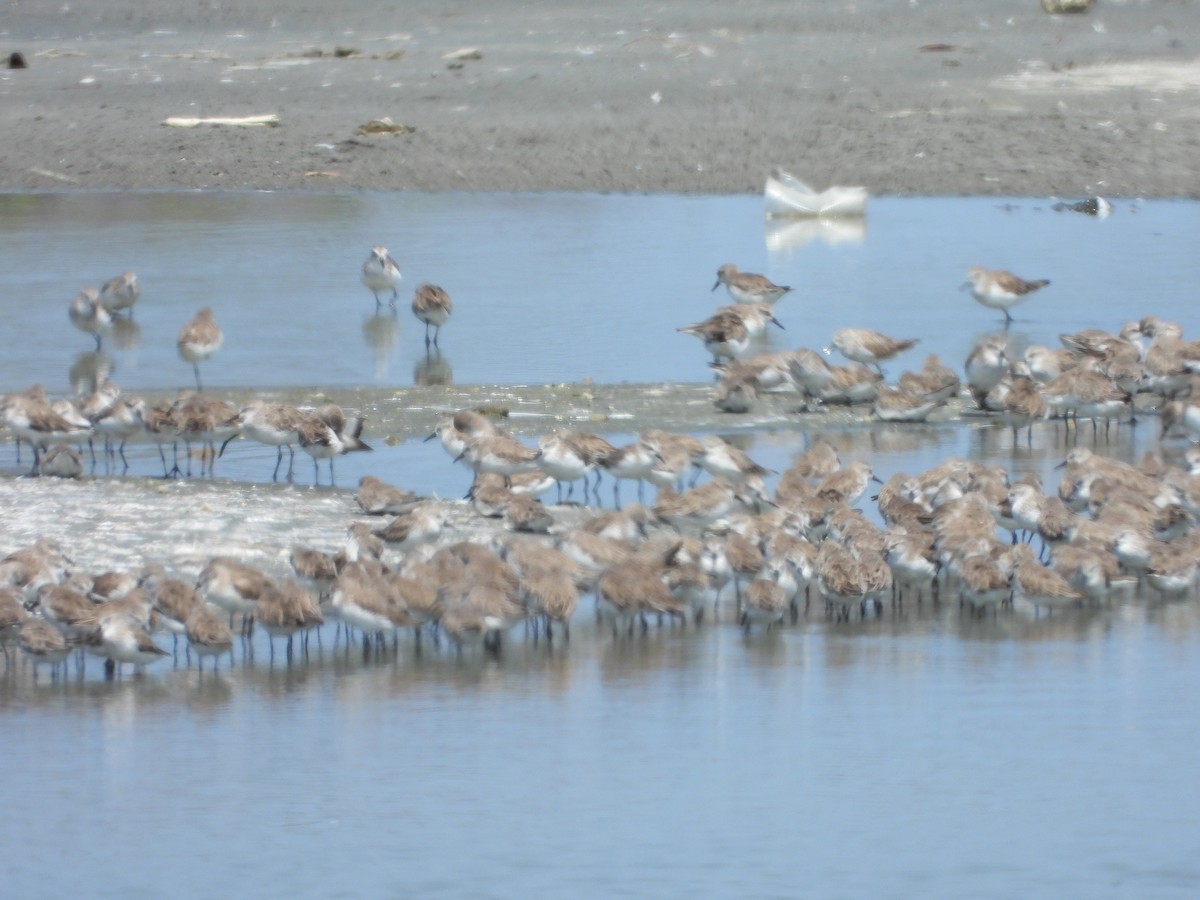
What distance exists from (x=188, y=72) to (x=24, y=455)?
56.5ft

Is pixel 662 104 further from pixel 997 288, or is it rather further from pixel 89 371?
pixel 89 371

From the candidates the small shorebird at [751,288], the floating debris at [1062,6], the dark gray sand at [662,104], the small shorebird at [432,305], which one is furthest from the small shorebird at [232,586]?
the floating debris at [1062,6]

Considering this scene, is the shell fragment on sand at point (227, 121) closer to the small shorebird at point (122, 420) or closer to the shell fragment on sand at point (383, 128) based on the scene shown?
the shell fragment on sand at point (383, 128)

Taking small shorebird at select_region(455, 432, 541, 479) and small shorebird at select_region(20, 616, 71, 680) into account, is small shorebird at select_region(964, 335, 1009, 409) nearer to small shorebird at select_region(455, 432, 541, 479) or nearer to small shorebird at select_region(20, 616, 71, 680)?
small shorebird at select_region(455, 432, 541, 479)

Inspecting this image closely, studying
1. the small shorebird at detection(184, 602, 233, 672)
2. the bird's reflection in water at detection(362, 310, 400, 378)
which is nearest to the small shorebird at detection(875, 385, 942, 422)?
the bird's reflection in water at detection(362, 310, 400, 378)

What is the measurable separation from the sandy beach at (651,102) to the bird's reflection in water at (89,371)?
25.3ft

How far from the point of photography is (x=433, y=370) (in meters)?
14.5

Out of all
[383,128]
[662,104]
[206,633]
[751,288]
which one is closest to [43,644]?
[206,633]

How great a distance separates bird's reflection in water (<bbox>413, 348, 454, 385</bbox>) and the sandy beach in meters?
7.63

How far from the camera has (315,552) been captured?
898 cm

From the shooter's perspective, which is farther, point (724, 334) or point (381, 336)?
point (381, 336)

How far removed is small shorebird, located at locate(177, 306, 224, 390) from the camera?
13.7 metres

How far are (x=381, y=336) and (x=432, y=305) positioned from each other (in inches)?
34.8

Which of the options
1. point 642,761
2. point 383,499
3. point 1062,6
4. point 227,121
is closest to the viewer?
point 642,761
